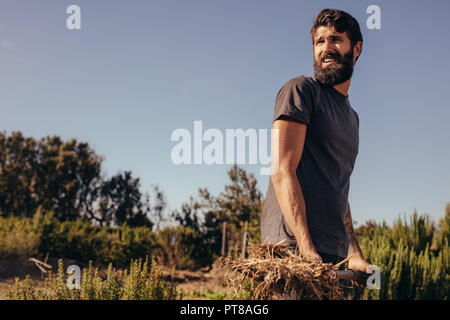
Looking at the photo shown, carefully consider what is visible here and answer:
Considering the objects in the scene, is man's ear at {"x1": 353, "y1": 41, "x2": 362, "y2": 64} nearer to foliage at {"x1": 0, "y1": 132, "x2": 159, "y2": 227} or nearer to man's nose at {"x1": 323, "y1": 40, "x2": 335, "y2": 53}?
man's nose at {"x1": 323, "y1": 40, "x2": 335, "y2": 53}

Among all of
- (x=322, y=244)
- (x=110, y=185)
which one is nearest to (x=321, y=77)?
(x=322, y=244)

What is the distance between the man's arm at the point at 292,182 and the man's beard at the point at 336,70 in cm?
36

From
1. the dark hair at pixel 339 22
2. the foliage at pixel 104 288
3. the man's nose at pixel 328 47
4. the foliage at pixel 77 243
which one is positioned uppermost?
the dark hair at pixel 339 22

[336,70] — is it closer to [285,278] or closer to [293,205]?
[293,205]

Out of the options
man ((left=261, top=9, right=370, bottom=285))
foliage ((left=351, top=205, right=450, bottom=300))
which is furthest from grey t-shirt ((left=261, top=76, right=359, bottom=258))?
foliage ((left=351, top=205, right=450, bottom=300))

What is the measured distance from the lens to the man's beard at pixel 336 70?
194 cm

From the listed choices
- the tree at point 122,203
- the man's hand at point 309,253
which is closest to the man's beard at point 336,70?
the man's hand at point 309,253

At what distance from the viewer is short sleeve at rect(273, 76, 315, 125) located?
170 centimetres

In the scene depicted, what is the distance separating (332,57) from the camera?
196 centimetres

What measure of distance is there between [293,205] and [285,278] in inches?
14.5

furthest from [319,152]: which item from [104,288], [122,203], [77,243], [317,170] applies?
[122,203]

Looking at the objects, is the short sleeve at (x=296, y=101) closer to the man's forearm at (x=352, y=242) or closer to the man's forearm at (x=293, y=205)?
the man's forearm at (x=293, y=205)

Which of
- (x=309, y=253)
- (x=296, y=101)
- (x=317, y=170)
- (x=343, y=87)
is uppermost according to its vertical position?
(x=343, y=87)

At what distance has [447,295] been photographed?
259 inches
